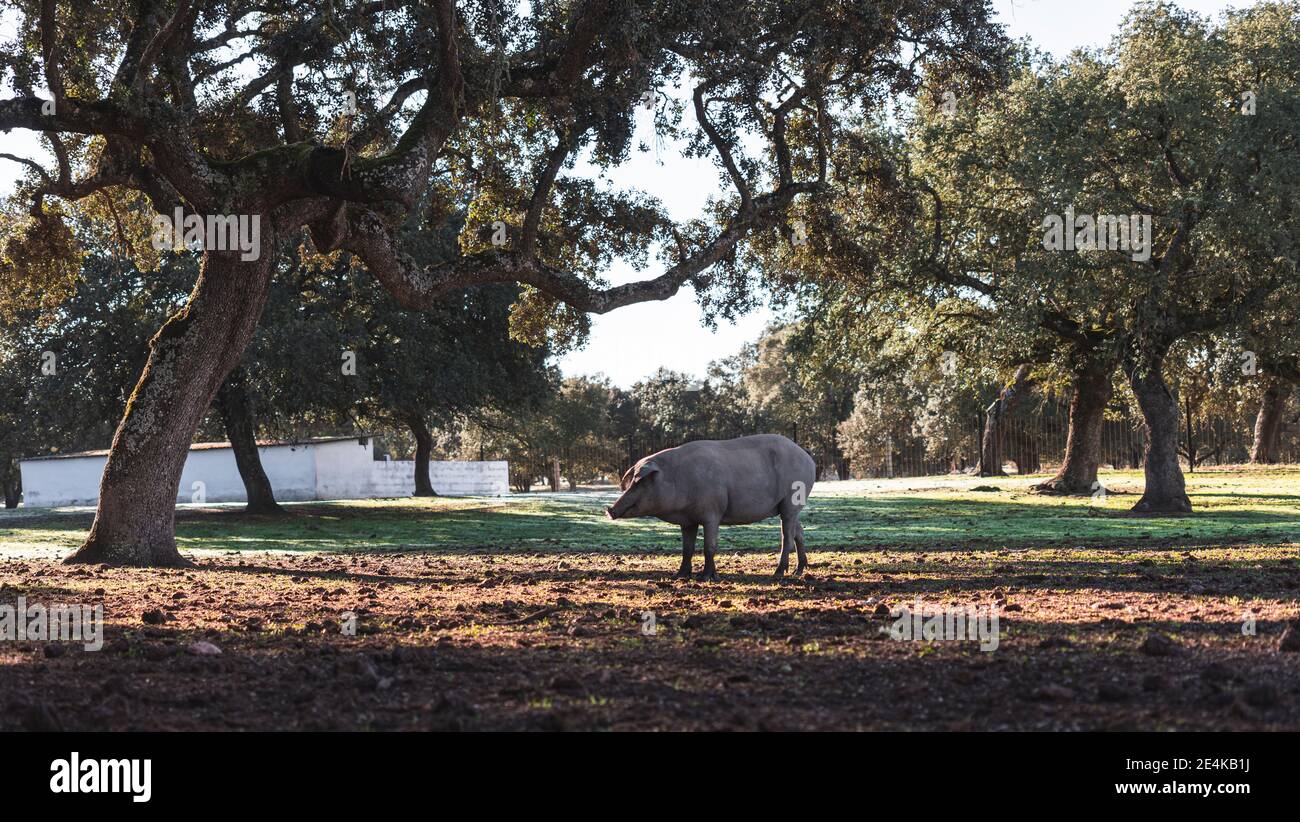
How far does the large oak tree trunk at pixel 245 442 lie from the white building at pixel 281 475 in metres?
16.1

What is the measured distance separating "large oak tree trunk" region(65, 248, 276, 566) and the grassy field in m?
0.78

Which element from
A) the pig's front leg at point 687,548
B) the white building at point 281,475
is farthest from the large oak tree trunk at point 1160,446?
the white building at point 281,475

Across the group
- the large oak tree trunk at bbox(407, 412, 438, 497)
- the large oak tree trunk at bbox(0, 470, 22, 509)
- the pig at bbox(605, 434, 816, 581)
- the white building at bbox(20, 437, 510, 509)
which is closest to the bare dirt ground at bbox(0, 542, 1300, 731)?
the pig at bbox(605, 434, 816, 581)

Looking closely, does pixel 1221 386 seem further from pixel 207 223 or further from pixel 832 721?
pixel 832 721

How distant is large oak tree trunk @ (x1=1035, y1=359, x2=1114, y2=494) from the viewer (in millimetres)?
32562

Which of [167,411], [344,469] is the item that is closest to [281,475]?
[344,469]

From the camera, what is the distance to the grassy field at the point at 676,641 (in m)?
5.34

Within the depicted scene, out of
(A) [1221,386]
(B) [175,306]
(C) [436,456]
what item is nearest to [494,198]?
(B) [175,306]

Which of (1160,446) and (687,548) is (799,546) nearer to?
(687,548)

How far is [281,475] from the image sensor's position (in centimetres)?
5259

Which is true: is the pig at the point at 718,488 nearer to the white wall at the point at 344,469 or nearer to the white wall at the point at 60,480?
the white wall at the point at 344,469

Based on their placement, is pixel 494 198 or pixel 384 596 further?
pixel 494 198
